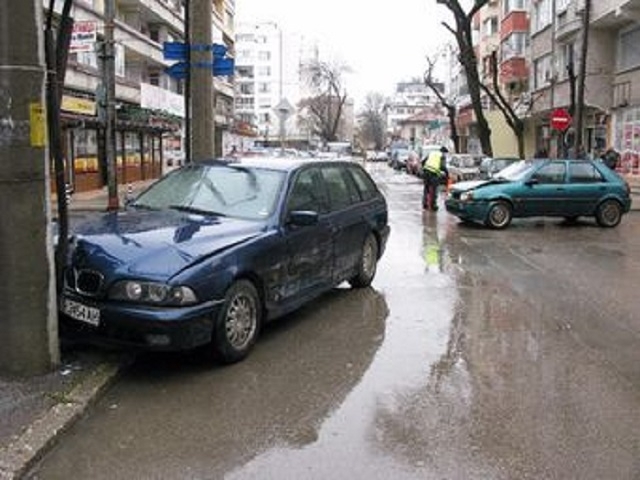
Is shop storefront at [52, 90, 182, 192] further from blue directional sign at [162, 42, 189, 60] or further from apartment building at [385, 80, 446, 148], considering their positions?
apartment building at [385, 80, 446, 148]

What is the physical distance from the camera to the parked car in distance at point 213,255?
5.99 metres

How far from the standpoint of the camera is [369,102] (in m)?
147

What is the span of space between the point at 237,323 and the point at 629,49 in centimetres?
3127

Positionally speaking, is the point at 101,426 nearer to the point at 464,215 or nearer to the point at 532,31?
the point at 464,215

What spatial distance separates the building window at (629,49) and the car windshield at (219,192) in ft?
93.0

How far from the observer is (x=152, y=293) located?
19.6 feet

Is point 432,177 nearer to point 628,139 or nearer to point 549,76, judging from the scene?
point 628,139

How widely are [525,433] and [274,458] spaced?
1.51m

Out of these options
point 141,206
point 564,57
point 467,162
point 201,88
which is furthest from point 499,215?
point 564,57

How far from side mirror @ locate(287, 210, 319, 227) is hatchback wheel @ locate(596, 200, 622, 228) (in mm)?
12097

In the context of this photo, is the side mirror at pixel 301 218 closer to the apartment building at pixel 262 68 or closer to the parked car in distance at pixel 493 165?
the parked car in distance at pixel 493 165

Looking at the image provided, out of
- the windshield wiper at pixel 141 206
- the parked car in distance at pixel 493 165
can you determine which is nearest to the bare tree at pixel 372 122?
the parked car in distance at pixel 493 165

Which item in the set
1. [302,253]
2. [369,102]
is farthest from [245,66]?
[302,253]

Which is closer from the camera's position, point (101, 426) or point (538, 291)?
point (101, 426)
